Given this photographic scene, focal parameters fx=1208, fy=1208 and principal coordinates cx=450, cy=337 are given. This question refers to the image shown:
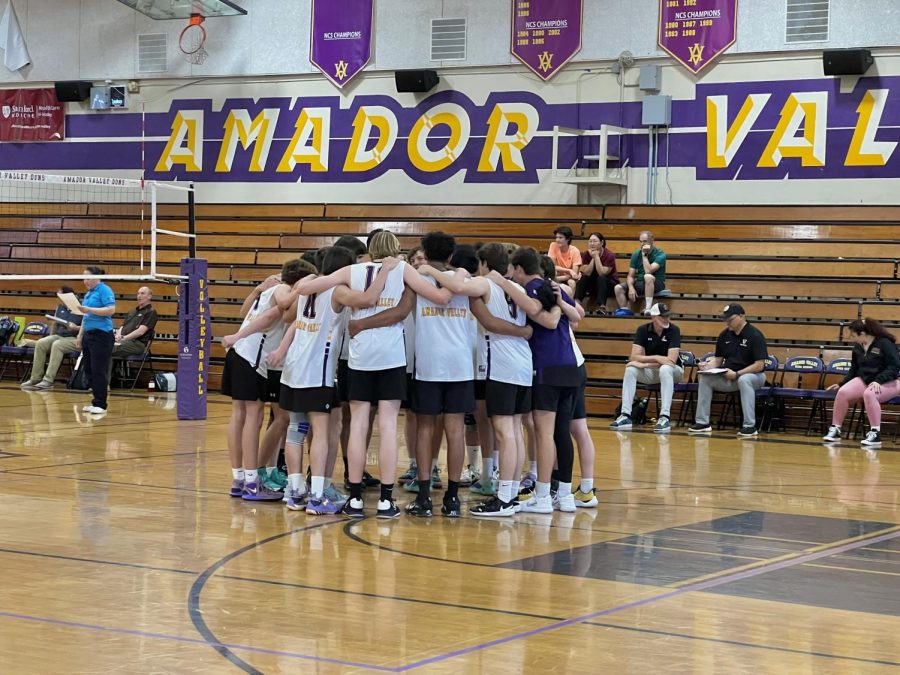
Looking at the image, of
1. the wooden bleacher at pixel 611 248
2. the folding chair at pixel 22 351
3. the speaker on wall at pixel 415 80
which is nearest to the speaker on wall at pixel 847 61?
the wooden bleacher at pixel 611 248

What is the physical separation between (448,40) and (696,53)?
13.1ft

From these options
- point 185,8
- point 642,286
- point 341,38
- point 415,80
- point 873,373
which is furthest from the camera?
point 185,8

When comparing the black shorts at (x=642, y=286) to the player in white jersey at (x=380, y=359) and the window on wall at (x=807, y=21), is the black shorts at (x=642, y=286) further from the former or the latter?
the player in white jersey at (x=380, y=359)

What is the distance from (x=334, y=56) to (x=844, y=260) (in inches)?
351

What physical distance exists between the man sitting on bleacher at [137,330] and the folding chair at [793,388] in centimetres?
828

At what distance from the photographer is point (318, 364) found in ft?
24.1

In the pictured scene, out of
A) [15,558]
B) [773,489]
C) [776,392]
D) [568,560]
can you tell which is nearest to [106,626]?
[15,558]

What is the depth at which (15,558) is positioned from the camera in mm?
5977

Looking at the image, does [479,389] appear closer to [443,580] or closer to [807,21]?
[443,580]

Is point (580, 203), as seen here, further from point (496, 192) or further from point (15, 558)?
point (15, 558)

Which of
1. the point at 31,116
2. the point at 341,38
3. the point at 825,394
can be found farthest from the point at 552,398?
the point at 31,116

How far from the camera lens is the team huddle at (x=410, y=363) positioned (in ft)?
24.0

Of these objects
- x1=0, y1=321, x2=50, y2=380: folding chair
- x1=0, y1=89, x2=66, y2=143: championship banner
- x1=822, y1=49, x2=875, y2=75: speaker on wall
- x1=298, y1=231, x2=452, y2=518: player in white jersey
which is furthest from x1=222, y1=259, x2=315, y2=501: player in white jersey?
x1=0, y1=89, x2=66, y2=143: championship banner

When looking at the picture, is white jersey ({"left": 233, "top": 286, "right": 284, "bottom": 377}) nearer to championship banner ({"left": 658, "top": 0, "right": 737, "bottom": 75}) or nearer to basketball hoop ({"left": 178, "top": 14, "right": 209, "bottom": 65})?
championship banner ({"left": 658, "top": 0, "right": 737, "bottom": 75})
